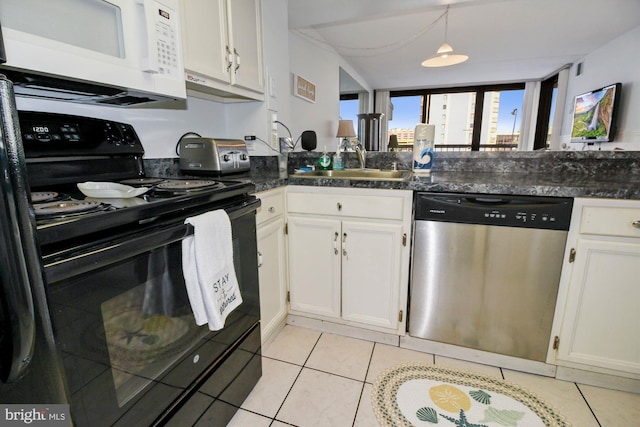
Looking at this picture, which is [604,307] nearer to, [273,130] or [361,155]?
[361,155]

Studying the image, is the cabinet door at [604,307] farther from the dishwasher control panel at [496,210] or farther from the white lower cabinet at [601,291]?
the dishwasher control panel at [496,210]

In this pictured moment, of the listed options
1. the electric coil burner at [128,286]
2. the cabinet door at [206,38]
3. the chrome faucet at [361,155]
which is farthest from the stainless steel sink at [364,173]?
the electric coil burner at [128,286]

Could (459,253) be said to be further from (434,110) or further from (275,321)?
(434,110)

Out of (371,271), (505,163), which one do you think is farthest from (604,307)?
(371,271)

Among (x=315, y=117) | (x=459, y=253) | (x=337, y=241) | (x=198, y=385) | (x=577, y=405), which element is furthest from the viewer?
(x=315, y=117)

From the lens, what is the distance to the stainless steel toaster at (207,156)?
150 centimetres

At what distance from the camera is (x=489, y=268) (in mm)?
1393

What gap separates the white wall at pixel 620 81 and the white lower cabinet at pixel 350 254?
4.43 feet

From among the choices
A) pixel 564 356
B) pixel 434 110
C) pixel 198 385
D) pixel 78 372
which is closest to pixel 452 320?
pixel 564 356

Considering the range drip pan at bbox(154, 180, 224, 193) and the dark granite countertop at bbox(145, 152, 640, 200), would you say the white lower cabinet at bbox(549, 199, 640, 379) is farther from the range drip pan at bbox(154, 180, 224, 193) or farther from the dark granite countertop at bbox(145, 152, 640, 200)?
the range drip pan at bbox(154, 180, 224, 193)

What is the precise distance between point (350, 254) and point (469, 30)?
11.0 ft

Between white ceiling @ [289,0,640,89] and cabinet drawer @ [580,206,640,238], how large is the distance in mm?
1704

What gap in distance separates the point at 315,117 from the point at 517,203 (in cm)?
269

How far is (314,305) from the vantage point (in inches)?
68.7
